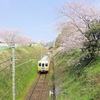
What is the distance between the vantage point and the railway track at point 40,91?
21.5 m

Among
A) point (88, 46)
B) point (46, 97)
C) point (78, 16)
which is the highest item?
point (78, 16)

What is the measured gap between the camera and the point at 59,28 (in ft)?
79.6

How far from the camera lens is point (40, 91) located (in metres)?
23.8

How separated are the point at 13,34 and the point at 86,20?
3909cm

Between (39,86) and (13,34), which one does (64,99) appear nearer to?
(39,86)

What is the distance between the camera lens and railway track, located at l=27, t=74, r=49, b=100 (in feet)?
70.7

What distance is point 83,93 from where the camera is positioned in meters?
15.1

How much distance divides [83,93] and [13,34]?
46.4 meters

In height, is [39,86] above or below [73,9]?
below

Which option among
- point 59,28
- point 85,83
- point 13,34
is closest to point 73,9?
point 59,28

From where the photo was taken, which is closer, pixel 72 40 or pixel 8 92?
pixel 8 92

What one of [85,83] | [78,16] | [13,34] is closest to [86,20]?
[78,16]

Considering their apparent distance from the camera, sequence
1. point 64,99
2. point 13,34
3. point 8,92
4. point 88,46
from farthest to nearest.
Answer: point 13,34
point 88,46
point 8,92
point 64,99

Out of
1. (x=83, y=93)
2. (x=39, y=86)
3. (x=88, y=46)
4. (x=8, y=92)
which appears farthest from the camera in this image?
(x=39, y=86)
